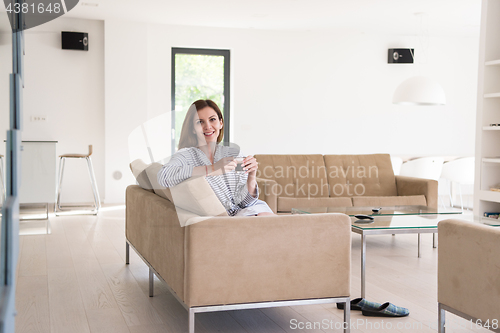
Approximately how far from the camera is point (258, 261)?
Result: 7.21 ft

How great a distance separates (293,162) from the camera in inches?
204

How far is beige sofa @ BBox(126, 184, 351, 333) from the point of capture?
2.13 metres

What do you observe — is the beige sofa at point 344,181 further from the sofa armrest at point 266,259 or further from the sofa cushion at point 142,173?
the sofa armrest at point 266,259

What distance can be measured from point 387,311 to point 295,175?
8.35 ft

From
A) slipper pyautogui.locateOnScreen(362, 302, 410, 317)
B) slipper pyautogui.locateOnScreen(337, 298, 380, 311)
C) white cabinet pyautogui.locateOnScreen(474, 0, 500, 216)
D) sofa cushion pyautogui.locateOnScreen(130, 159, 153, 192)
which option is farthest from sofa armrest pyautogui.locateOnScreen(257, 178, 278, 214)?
white cabinet pyautogui.locateOnScreen(474, 0, 500, 216)

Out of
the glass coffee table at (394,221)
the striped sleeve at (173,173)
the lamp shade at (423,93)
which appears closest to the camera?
the striped sleeve at (173,173)

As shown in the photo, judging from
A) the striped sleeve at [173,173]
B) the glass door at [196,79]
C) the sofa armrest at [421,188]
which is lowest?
the sofa armrest at [421,188]

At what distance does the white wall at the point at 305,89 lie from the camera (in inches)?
287

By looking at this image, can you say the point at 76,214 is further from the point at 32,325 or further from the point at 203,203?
the point at 203,203

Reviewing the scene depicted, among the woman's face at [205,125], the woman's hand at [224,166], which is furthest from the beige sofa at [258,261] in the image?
the woman's face at [205,125]

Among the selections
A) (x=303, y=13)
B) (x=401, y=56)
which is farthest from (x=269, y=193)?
(x=401, y=56)

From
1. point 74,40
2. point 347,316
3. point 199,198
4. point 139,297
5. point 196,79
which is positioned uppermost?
point 74,40

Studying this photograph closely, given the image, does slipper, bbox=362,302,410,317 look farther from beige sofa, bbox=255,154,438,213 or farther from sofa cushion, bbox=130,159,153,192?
beige sofa, bbox=255,154,438,213

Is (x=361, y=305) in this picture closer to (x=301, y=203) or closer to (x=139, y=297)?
(x=139, y=297)
